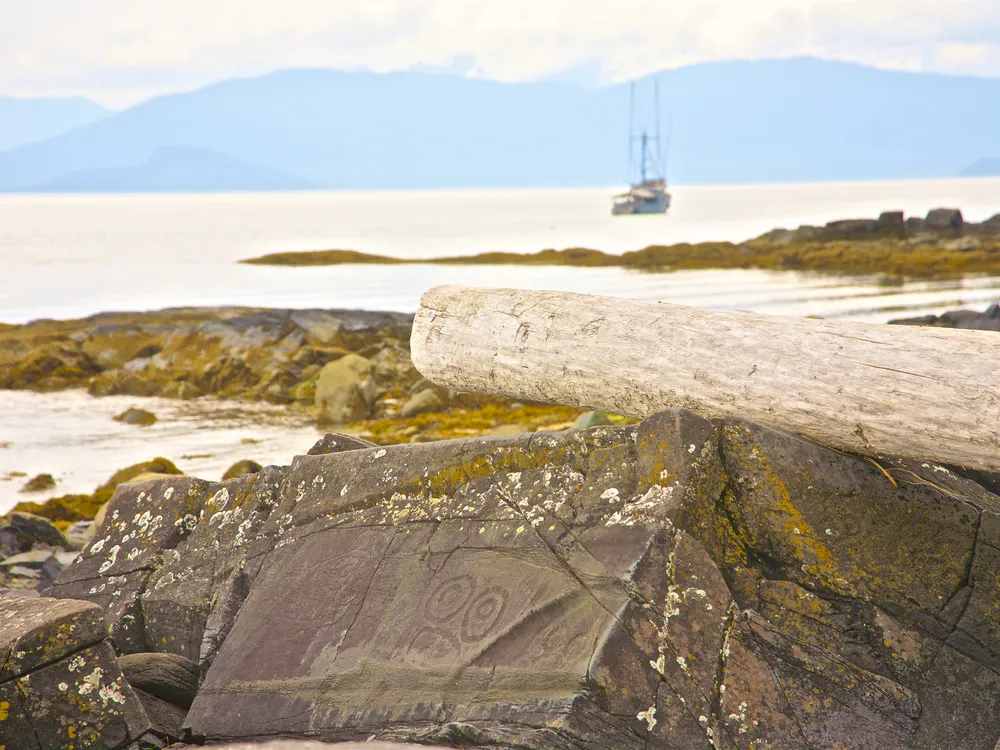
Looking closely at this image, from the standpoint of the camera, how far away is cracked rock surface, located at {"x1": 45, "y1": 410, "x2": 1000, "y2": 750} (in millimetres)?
3168

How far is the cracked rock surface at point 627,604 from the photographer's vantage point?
3.17 meters

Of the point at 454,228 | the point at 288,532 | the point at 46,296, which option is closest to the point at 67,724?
the point at 288,532

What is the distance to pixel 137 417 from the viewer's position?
12.3 metres

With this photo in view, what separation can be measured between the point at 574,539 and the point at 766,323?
130 cm

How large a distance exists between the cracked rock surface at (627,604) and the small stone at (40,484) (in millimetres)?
5955

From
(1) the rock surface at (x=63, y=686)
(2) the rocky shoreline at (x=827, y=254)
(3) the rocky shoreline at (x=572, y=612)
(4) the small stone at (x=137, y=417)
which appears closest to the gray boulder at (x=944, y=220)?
(2) the rocky shoreline at (x=827, y=254)

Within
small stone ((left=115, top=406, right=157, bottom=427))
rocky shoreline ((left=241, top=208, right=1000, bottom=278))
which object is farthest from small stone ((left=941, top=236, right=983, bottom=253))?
small stone ((left=115, top=406, right=157, bottom=427))

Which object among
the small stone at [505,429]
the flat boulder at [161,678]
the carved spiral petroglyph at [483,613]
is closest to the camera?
the carved spiral petroglyph at [483,613]

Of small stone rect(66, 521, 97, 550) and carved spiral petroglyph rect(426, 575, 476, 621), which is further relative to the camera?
small stone rect(66, 521, 97, 550)

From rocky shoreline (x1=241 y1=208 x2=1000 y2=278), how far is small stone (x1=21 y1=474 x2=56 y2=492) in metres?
24.7

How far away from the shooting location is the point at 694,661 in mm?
3195

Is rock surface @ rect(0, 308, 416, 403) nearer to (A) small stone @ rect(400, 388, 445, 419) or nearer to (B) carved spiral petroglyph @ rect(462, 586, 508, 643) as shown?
(A) small stone @ rect(400, 388, 445, 419)

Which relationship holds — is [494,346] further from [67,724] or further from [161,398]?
[161,398]

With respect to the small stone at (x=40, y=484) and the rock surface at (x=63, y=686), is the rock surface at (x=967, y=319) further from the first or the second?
the rock surface at (x=63, y=686)
